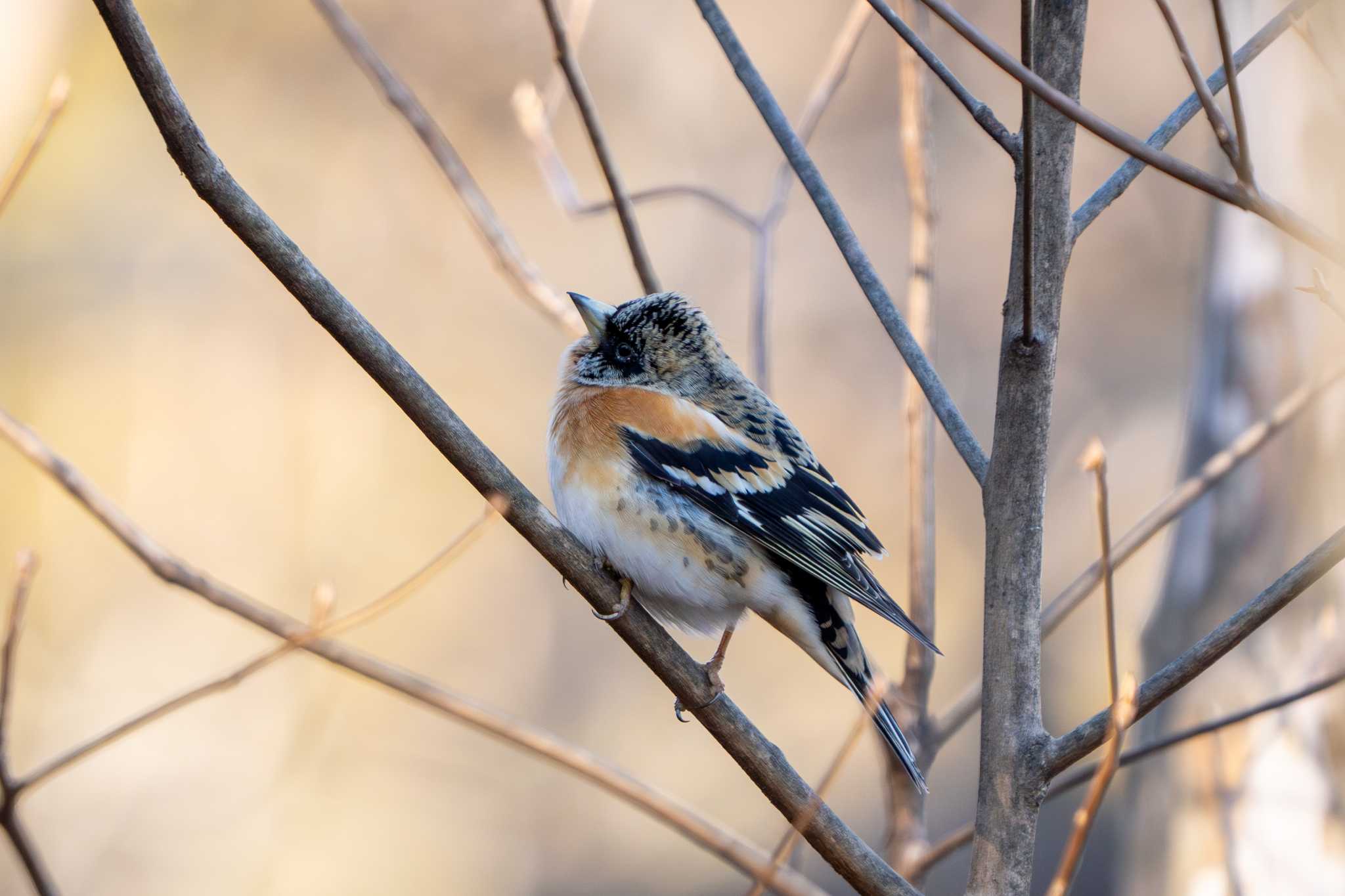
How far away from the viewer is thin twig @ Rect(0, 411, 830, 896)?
183 cm

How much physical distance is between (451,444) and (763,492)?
1.25 metres

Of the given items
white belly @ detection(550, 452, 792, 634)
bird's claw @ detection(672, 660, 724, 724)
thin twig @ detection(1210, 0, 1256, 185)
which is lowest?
bird's claw @ detection(672, 660, 724, 724)

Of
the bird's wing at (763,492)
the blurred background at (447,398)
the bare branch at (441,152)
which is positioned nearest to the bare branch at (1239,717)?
the bird's wing at (763,492)

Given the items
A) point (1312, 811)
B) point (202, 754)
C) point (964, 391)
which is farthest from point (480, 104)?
point (1312, 811)

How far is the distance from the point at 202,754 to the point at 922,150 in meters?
5.74

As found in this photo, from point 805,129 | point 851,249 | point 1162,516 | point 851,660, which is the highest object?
point 805,129

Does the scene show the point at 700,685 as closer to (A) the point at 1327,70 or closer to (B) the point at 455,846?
(A) the point at 1327,70

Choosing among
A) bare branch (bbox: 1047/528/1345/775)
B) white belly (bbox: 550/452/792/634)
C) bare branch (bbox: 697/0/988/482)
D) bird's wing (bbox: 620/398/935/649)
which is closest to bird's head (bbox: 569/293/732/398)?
bird's wing (bbox: 620/398/935/649)

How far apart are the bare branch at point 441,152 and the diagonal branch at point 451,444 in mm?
954

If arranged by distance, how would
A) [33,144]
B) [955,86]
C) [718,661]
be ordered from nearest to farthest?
[955,86] < [33,144] < [718,661]

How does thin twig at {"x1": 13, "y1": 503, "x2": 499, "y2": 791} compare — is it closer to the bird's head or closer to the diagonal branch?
the diagonal branch

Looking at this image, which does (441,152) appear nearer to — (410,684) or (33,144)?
(33,144)

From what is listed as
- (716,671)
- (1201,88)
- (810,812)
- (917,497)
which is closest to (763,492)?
(917,497)

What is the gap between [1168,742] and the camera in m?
1.88
